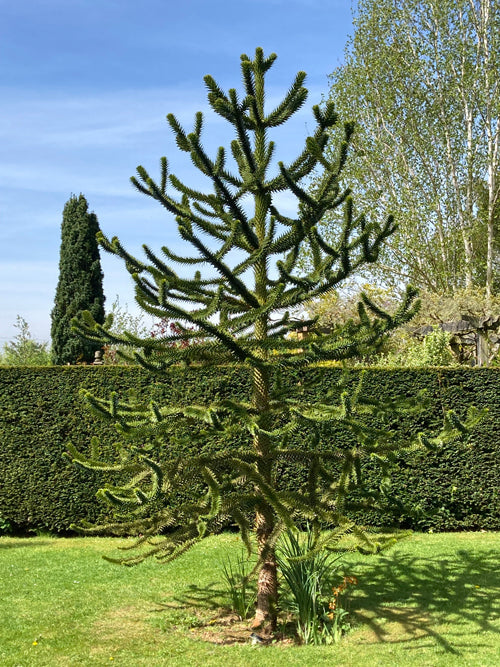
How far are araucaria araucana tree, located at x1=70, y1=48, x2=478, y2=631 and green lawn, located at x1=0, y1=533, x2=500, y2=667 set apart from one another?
2.38 feet

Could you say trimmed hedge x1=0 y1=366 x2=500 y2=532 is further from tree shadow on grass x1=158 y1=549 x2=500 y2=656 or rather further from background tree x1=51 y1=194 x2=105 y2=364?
background tree x1=51 y1=194 x2=105 y2=364

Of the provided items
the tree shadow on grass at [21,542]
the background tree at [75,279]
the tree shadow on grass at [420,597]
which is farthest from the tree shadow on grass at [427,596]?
the background tree at [75,279]

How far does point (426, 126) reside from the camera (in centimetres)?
2202

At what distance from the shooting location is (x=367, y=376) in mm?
9719

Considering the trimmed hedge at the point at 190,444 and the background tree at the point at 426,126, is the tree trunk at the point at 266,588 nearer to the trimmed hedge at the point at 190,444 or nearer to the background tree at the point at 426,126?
the trimmed hedge at the point at 190,444

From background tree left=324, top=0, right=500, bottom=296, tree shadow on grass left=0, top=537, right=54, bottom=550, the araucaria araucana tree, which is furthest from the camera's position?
background tree left=324, top=0, right=500, bottom=296

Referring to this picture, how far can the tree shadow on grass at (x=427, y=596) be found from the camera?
18.9 feet

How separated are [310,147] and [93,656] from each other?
428 cm

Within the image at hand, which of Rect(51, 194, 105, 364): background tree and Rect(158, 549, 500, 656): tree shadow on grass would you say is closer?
Rect(158, 549, 500, 656): tree shadow on grass

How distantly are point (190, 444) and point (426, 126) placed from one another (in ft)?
53.7

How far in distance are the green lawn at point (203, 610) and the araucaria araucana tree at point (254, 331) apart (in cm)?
73

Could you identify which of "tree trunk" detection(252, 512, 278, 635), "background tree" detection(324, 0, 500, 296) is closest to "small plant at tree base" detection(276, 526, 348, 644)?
"tree trunk" detection(252, 512, 278, 635)

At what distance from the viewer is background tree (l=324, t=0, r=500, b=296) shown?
70.1 ft

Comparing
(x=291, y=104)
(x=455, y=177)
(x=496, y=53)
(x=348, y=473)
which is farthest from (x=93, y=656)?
(x=496, y=53)
